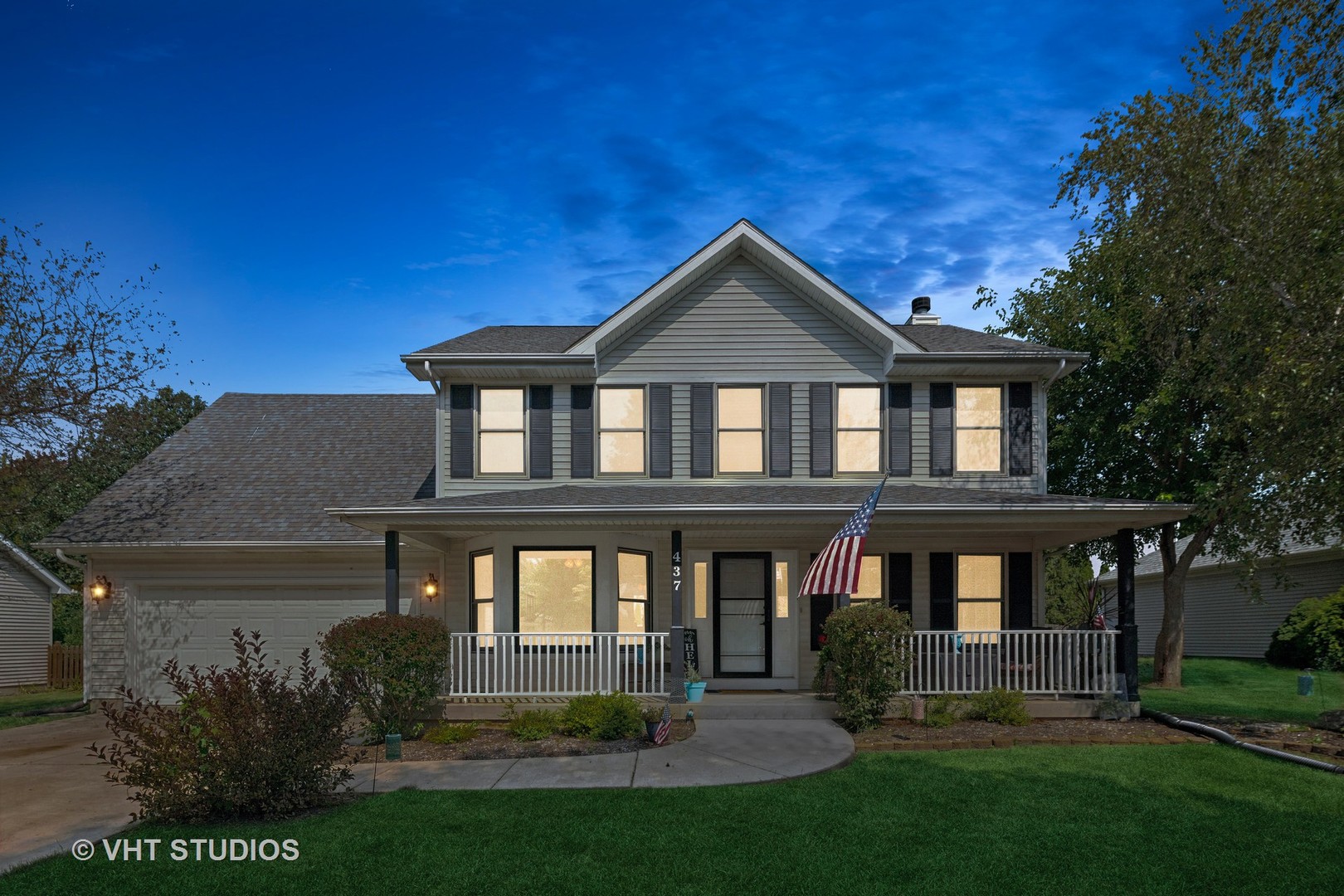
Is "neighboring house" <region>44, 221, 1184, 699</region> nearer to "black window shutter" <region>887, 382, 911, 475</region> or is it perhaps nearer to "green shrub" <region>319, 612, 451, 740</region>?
"black window shutter" <region>887, 382, 911, 475</region>

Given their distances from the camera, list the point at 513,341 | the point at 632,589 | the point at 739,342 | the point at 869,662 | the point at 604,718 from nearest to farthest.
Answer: the point at 604,718 < the point at 869,662 < the point at 632,589 < the point at 739,342 < the point at 513,341

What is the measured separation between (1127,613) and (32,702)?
2134 cm

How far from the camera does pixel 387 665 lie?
36.2ft

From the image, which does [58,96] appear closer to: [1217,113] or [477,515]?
[477,515]

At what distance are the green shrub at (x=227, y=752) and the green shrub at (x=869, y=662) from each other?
6.53 m

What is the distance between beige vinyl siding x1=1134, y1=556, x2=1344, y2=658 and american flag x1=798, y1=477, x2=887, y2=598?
15.3m

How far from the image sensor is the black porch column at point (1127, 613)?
41.0ft

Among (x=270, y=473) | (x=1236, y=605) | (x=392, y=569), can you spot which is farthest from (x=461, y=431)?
(x=1236, y=605)

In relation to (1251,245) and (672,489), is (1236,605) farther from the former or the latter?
(672,489)

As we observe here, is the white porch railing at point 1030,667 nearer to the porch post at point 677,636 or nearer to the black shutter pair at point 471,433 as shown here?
the porch post at point 677,636

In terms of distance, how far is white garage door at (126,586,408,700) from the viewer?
15148 millimetres

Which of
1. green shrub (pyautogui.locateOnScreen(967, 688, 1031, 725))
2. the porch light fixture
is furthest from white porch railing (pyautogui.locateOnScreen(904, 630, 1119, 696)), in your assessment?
the porch light fixture

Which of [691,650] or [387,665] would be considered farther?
[691,650]

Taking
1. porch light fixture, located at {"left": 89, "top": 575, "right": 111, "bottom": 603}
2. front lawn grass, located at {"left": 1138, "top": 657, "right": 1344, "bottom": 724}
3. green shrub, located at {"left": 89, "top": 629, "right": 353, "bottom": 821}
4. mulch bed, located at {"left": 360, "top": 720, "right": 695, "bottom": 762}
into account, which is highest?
porch light fixture, located at {"left": 89, "top": 575, "right": 111, "bottom": 603}
